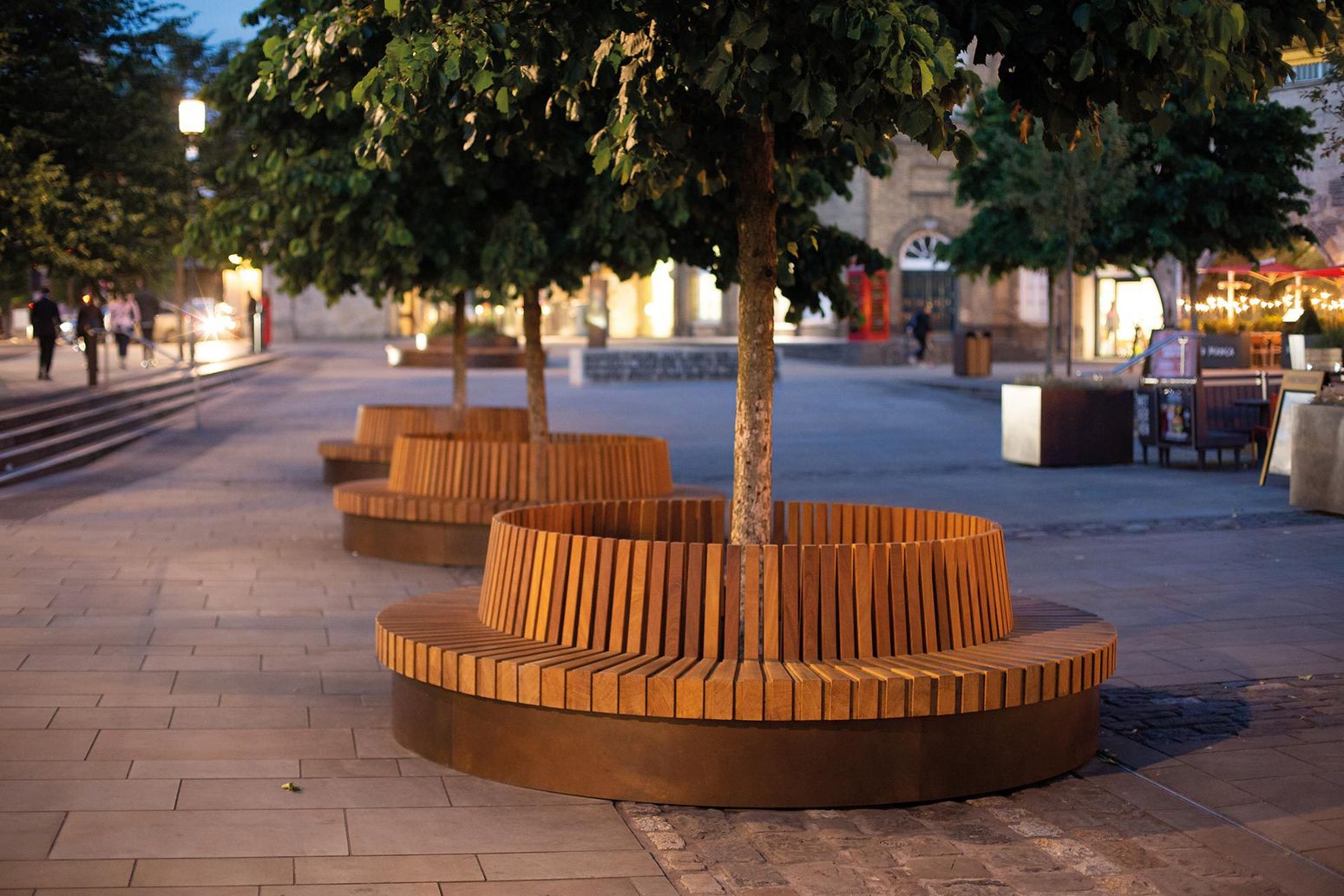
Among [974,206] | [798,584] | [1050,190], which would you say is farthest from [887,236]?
[798,584]

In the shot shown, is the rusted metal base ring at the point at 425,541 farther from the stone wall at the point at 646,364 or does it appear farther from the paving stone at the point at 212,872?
the stone wall at the point at 646,364

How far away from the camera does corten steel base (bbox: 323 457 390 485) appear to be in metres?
14.6

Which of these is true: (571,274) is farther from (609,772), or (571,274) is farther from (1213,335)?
(1213,335)

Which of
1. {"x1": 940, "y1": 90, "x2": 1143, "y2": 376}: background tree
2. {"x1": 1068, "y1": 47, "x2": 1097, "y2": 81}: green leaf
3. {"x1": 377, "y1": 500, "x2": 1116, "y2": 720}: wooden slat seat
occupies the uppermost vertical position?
{"x1": 940, "y1": 90, "x2": 1143, "y2": 376}: background tree

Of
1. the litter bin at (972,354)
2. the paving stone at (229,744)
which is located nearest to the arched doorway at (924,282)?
the litter bin at (972,354)

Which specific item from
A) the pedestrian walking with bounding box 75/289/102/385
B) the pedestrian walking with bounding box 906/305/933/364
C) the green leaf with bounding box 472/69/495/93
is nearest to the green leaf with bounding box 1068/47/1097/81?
the green leaf with bounding box 472/69/495/93

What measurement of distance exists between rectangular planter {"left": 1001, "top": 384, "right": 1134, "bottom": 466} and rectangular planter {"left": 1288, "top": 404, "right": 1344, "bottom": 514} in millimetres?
4176

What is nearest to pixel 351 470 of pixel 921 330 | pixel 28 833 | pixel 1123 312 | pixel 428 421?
pixel 428 421

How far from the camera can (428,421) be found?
14.7 meters

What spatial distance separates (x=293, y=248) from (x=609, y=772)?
6.46 metres

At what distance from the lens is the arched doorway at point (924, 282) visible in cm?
5309

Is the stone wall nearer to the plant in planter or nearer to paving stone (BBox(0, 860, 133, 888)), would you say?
the plant in planter

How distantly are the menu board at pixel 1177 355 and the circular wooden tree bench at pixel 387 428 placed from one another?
27.0 feet

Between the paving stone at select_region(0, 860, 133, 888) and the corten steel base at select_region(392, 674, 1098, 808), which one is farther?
the corten steel base at select_region(392, 674, 1098, 808)
